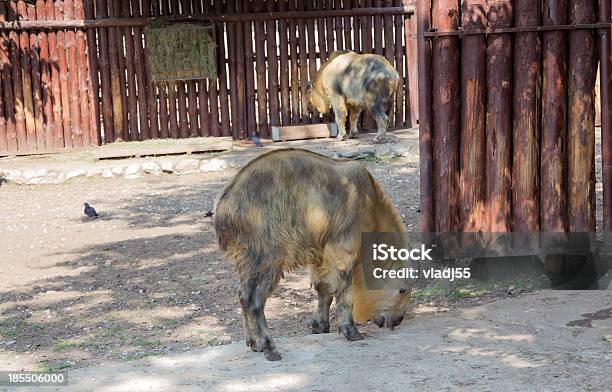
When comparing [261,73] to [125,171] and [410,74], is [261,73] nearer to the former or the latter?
[410,74]

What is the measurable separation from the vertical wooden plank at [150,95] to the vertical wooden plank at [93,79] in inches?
29.7

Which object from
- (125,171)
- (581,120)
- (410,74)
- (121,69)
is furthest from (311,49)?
(581,120)

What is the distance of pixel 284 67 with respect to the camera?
15.6 meters

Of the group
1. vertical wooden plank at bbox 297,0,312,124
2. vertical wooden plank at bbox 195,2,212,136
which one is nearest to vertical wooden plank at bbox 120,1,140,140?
vertical wooden plank at bbox 195,2,212,136

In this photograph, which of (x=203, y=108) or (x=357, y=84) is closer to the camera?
(x=357, y=84)

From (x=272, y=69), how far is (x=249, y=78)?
397 millimetres

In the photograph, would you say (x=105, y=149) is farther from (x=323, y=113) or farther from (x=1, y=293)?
(x=1, y=293)

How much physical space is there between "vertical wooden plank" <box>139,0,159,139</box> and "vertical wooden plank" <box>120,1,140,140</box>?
200mm

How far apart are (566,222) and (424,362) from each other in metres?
2.13

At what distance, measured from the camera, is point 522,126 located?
6527 mm

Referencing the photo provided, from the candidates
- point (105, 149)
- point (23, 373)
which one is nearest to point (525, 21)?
point (23, 373)

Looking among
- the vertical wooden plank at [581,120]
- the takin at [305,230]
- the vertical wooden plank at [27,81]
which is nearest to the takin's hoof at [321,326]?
the takin at [305,230]

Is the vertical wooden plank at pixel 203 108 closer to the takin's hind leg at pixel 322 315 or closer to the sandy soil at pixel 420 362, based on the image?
the takin's hind leg at pixel 322 315

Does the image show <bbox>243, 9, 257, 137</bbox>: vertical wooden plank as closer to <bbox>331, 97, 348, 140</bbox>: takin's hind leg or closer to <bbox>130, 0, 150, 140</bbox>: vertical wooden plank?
<bbox>331, 97, 348, 140</bbox>: takin's hind leg
